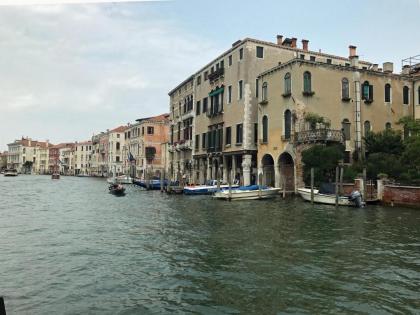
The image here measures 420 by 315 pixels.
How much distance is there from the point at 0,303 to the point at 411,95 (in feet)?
96.5

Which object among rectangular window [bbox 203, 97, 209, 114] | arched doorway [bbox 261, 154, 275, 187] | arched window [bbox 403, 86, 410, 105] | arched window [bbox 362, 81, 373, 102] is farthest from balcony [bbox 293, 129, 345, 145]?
rectangular window [bbox 203, 97, 209, 114]

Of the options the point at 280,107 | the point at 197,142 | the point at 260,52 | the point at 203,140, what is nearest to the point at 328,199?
the point at 280,107

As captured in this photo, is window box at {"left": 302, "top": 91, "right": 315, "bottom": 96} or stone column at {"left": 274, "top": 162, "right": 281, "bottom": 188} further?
stone column at {"left": 274, "top": 162, "right": 281, "bottom": 188}

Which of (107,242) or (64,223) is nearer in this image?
(107,242)

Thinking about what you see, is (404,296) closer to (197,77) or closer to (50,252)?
(50,252)

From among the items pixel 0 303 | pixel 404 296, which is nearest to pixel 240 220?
pixel 404 296

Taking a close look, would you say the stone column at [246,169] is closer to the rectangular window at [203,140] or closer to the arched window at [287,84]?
the arched window at [287,84]

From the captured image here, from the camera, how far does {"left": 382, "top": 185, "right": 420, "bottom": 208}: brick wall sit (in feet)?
57.2

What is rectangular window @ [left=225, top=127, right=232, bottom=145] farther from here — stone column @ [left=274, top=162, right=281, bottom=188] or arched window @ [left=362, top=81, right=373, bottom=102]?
arched window @ [left=362, top=81, right=373, bottom=102]

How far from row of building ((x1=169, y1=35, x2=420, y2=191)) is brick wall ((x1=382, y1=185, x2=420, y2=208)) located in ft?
16.2

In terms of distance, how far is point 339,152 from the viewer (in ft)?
71.5

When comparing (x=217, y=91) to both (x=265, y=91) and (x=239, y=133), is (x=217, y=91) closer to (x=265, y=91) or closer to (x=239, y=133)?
(x=239, y=133)

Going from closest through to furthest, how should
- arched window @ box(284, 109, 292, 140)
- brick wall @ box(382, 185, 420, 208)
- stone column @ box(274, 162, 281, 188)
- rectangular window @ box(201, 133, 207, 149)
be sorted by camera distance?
brick wall @ box(382, 185, 420, 208) < arched window @ box(284, 109, 292, 140) < stone column @ box(274, 162, 281, 188) < rectangular window @ box(201, 133, 207, 149)

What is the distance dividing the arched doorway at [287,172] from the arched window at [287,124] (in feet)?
4.03
